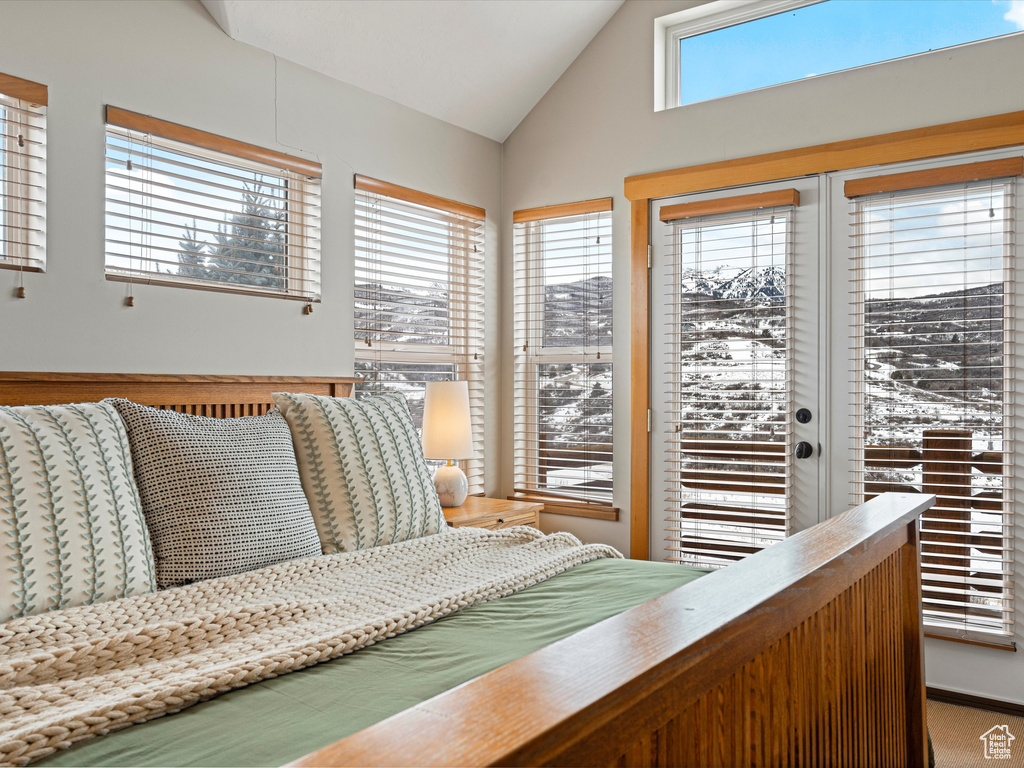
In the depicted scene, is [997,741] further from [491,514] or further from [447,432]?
[447,432]

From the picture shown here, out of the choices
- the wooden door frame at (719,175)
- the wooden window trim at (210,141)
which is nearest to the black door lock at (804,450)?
the wooden door frame at (719,175)

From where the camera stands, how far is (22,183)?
7.47 feet

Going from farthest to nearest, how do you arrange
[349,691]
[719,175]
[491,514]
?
[719,175]
[491,514]
[349,691]

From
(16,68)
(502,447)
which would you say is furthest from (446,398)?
(16,68)

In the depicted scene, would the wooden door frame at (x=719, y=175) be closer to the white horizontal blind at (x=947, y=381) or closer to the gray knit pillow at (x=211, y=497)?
the white horizontal blind at (x=947, y=381)

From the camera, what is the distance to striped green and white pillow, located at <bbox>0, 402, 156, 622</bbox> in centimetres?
151

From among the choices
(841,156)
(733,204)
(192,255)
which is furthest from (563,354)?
(192,255)

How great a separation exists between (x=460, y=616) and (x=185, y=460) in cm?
81

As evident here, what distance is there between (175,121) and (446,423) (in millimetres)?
1501

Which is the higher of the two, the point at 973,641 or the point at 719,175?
the point at 719,175

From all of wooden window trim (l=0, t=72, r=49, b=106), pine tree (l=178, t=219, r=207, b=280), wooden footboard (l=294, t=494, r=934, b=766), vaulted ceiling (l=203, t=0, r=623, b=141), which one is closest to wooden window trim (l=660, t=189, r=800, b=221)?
vaulted ceiling (l=203, t=0, r=623, b=141)

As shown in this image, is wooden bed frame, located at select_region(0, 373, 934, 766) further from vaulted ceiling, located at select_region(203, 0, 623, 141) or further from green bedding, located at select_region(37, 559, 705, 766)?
vaulted ceiling, located at select_region(203, 0, 623, 141)

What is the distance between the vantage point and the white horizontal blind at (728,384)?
123 inches

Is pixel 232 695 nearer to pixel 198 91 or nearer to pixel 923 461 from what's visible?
pixel 198 91
